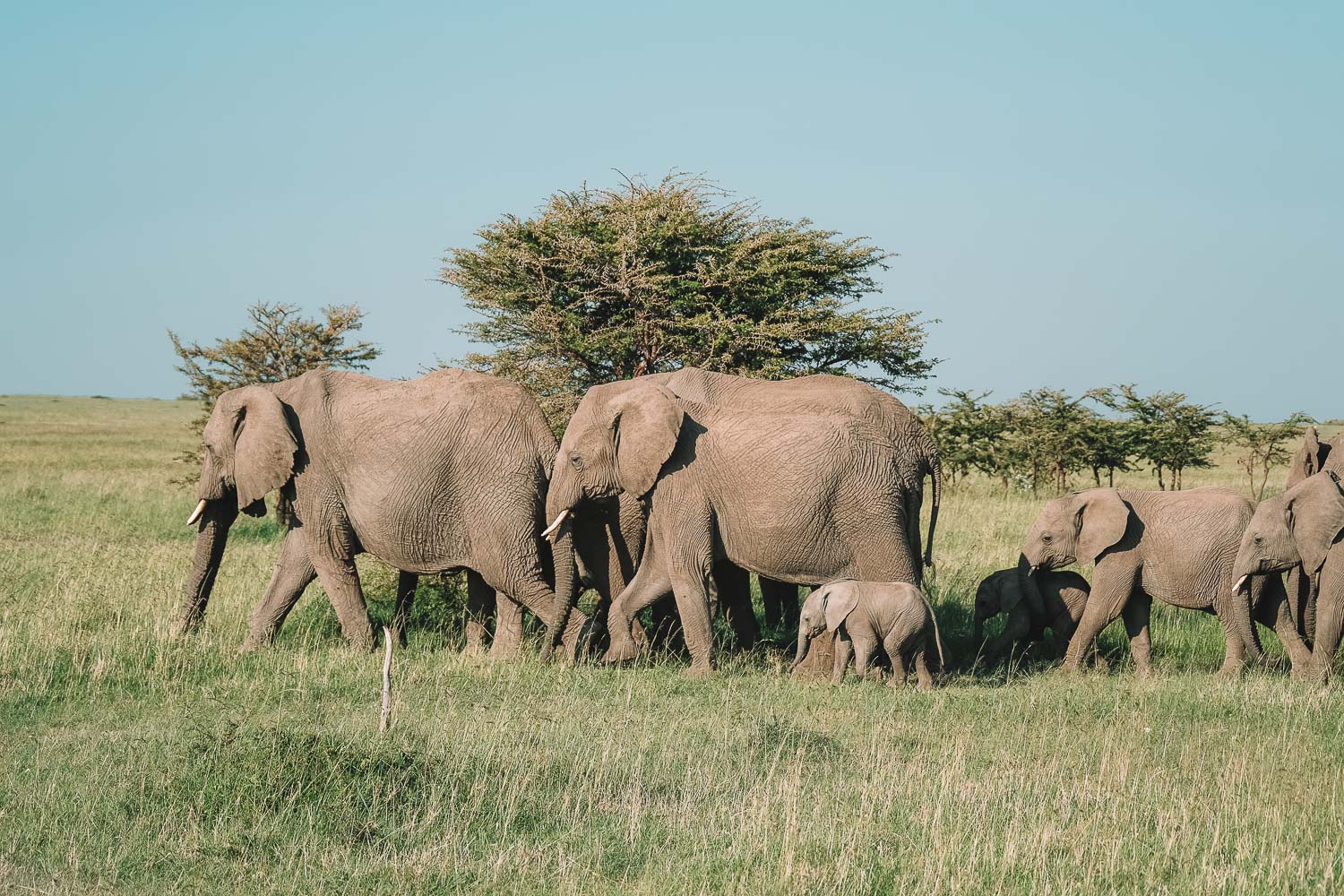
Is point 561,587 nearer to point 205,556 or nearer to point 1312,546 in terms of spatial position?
point 205,556

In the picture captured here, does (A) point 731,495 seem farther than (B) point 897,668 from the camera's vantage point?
Yes

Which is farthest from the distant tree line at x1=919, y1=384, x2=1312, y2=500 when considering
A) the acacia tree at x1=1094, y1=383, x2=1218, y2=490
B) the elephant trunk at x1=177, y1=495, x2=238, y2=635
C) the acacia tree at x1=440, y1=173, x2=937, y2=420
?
the elephant trunk at x1=177, y1=495, x2=238, y2=635

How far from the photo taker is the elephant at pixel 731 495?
1139cm

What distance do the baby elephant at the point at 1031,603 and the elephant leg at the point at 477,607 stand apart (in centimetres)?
457

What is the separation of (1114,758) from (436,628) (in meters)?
7.00

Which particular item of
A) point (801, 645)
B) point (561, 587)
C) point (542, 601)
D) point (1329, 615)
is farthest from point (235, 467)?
point (1329, 615)

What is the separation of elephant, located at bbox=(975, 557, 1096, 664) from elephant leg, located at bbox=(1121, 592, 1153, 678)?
52 cm

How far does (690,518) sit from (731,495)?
1.27 feet

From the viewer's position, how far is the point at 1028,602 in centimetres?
1299

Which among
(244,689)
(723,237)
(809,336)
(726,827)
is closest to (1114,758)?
(726,827)

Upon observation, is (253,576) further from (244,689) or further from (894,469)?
(894,469)

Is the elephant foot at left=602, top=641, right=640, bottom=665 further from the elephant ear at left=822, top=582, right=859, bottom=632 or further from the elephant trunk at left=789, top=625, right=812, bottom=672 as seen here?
the elephant ear at left=822, top=582, right=859, bottom=632

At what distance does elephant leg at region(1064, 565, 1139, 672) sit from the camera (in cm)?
1216

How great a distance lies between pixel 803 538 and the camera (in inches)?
451
